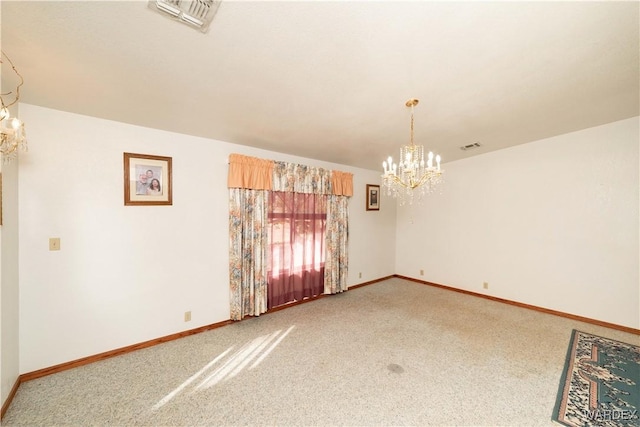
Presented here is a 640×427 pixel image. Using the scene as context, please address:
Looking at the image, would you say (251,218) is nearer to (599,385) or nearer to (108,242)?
(108,242)

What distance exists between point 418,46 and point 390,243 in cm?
438

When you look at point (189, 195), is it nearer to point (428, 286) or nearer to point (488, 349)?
point (488, 349)

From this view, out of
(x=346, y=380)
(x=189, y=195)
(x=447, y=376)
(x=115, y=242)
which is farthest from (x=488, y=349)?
(x=115, y=242)

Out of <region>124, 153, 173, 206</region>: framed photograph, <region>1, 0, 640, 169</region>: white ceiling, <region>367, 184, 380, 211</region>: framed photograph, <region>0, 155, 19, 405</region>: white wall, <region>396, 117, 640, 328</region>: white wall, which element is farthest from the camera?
<region>367, 184, 380, 211</region>: framed photograph

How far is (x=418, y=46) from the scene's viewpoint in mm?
1624

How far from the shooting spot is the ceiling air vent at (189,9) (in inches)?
48.0

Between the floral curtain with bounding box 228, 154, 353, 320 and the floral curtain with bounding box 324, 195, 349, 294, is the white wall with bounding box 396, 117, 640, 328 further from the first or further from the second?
the floral curtain with bounding box 228, 154, 353, 320

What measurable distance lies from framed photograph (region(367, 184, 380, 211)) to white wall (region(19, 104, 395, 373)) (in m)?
2.82

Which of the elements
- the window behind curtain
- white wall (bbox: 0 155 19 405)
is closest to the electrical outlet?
white wall (bbox: 0 155 19 405)

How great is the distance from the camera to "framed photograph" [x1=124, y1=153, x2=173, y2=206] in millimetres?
2531

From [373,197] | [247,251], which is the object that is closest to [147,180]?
[247,251]

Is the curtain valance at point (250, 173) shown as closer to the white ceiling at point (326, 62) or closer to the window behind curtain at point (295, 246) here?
the window behind curtain at point (295, 246)

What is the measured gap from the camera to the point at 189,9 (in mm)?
1262

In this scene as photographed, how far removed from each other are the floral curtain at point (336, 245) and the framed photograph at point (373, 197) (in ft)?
2.47
